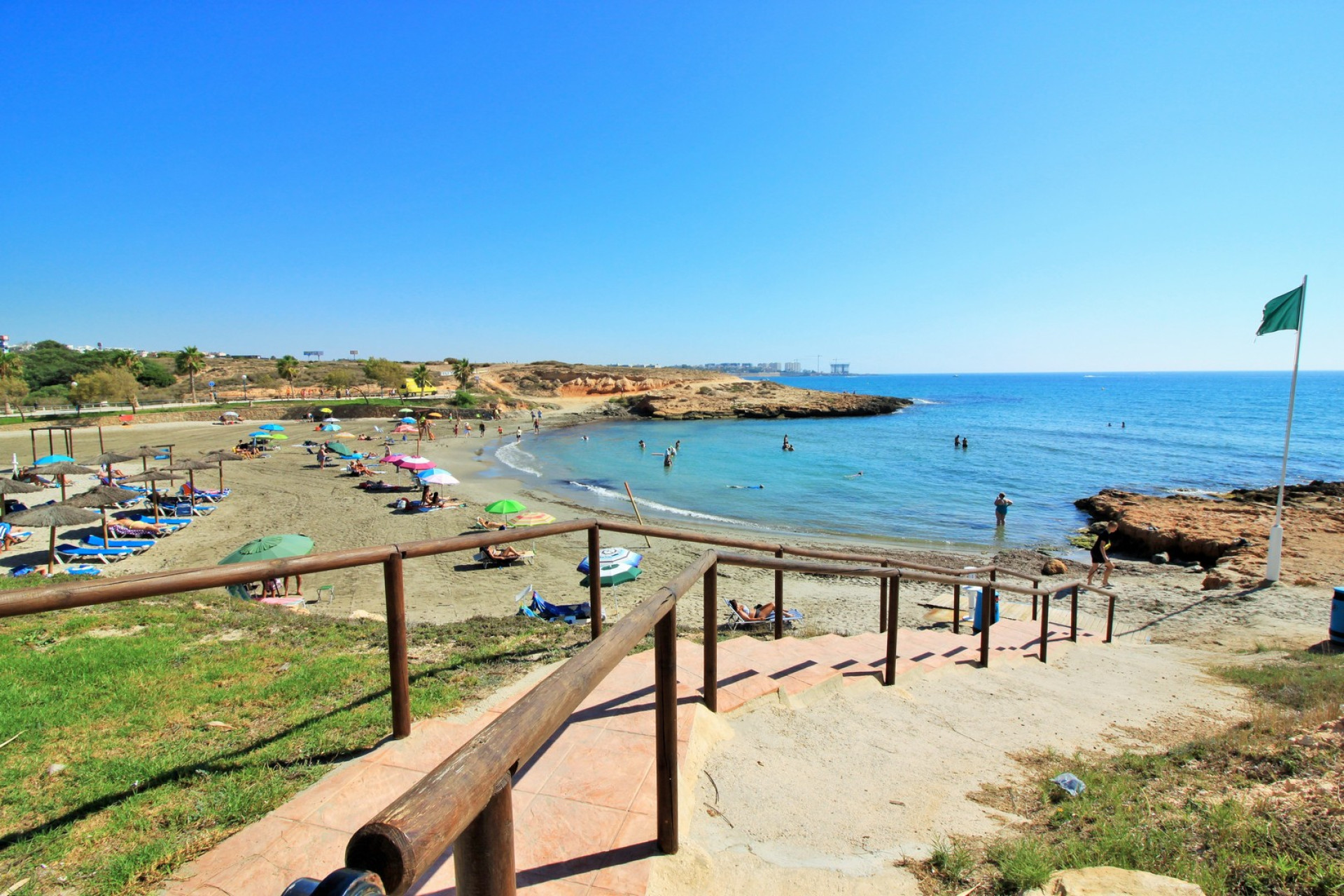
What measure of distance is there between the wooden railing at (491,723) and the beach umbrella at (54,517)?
13.7 metres

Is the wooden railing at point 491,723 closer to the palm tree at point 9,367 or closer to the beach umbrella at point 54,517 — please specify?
the beach umbrella at point 54,517

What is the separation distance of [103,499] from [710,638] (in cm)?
1773

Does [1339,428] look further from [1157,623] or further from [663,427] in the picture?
[1157,623]

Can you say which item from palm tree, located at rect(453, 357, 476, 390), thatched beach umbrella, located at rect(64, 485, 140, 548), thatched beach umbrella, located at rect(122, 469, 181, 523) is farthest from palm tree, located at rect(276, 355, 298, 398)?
thatched beach umbrella, located at rect(64, 485, 140, 548)

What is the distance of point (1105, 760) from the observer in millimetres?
4305

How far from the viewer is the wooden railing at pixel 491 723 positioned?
0.88 m

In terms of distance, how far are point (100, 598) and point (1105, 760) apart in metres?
5.68

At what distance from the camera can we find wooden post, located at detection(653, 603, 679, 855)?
Result: 2432mm

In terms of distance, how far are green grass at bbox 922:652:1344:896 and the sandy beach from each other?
480 cm

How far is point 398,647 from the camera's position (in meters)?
3.40

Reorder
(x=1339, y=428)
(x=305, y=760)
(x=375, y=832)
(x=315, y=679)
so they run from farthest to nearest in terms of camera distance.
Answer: (x=1339, y=428) → (x=315, y=679) → (x=305, y=760) → (x=375, y=832)

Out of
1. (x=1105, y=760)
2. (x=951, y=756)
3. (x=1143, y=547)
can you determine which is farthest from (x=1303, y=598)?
(x=951, y=756)

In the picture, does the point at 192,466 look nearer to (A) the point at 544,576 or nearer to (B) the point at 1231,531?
(A) the point at 544,576

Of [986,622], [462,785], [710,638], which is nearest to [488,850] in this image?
[462,785]
